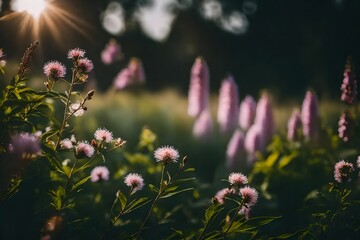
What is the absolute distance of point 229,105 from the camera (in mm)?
4336

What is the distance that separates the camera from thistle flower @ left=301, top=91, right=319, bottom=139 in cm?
322

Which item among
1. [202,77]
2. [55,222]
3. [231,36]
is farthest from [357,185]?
[231,36]

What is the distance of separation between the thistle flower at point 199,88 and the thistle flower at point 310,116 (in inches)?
48.1

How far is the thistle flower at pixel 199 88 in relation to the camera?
4.25 m

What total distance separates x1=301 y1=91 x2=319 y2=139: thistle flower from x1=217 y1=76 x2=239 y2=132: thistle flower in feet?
3.48

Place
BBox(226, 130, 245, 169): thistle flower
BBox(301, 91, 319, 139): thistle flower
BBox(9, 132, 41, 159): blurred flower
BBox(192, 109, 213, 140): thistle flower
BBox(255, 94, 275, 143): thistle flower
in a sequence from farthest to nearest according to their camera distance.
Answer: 1. BBox(192, 109, 213, 140): thistle flower
2. BBox(255, 94, 275, 143): thistle flower
3. BBox(226, 130, 245, 169): thistle flower
4. BBox(301, 91, 319, 139): thistle flower
5. BBox(9, 132, 41, 159): blurred flower

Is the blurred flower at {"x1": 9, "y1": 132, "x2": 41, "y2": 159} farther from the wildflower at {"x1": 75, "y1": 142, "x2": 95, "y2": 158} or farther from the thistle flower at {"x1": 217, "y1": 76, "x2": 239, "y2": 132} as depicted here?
the thistle flower at {"x1": 217, "y1": 76, "x2": 239, "y2": 132}

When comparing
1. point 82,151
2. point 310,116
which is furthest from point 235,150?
point 82,151

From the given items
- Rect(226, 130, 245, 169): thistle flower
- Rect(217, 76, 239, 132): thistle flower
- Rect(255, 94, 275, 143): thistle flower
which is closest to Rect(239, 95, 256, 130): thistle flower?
Rect(217, 76, 239, 132): thistle flower

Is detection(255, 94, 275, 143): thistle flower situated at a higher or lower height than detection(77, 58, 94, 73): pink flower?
lower

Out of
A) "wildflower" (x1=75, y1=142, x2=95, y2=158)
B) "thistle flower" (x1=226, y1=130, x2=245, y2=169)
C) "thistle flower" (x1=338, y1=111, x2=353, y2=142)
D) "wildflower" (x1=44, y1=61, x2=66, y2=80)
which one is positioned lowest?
"thistle flower" (x1=226, y1=130, x2=245, y2=169)

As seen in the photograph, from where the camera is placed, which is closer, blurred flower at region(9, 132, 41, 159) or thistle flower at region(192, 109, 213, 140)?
blurred flower at region(9, 132, 41, 159)

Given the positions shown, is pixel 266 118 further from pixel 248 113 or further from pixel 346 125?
pixel 346 125

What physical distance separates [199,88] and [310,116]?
1377 millimetres
